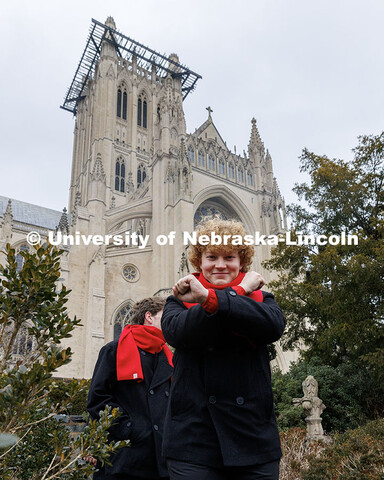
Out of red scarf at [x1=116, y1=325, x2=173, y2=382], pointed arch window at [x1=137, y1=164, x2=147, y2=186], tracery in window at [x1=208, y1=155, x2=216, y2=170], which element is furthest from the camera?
pointed arch window at [x1=137, y1=164, x2=147, y2=186]

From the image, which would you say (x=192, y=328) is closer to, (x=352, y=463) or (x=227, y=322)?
(x=227, y=322)

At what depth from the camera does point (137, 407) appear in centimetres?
278

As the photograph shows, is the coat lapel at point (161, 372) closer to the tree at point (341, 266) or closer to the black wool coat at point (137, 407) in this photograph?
the black wool coat at point (137, 407)

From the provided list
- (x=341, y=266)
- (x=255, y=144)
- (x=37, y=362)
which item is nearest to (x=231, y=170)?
(x=255, y=144)

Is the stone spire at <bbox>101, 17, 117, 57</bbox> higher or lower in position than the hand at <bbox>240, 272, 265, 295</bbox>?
higher

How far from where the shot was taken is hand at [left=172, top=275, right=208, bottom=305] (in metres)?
1.67

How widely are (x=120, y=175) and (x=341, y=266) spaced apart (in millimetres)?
32564

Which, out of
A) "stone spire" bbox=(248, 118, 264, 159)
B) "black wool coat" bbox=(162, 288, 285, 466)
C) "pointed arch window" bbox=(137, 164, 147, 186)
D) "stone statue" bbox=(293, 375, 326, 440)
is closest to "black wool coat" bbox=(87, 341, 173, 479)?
"black wool coat" bbox=(162, 288, 285, 466)

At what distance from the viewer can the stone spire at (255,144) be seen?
102 feet

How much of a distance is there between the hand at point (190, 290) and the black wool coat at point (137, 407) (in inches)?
46.9

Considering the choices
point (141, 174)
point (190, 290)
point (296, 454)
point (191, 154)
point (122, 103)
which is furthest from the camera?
point (122, 103)

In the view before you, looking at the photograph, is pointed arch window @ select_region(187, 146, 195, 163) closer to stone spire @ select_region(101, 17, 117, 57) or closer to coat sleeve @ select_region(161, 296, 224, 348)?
stone spire @ select_region(101, 17, 117, 57)

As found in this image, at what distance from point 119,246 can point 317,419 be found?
61.1 ft

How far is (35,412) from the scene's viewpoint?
7.20ft
